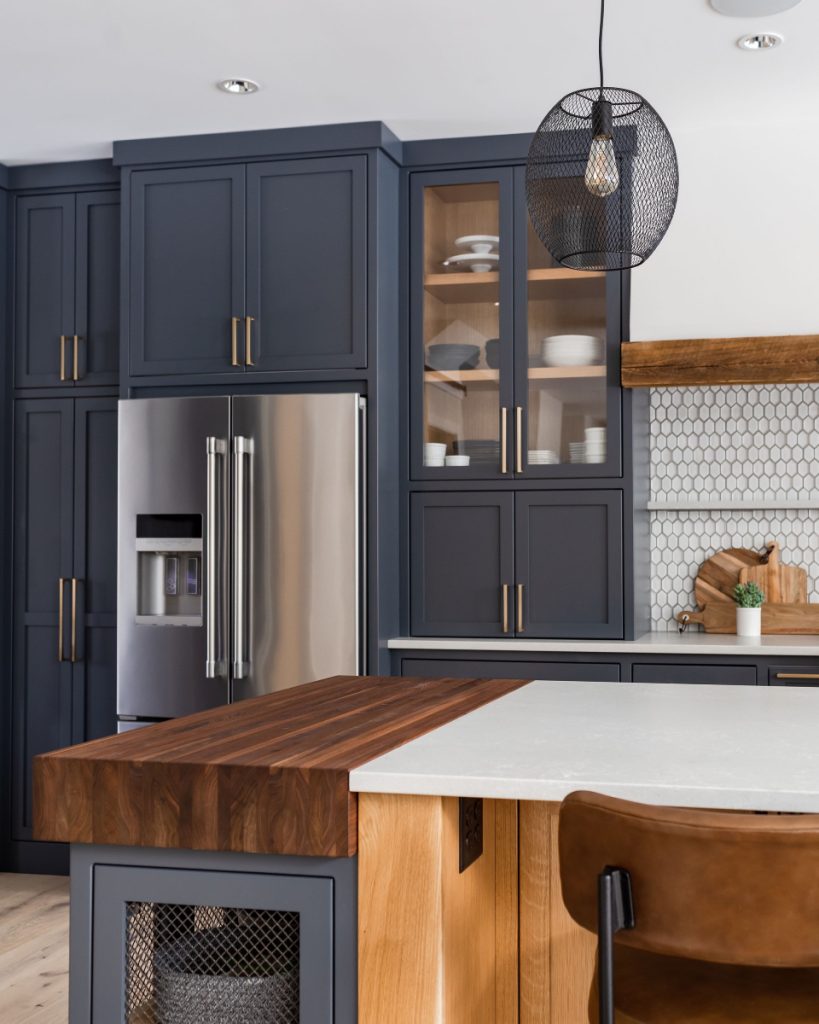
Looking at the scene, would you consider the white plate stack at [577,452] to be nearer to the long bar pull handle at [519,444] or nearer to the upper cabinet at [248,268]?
the long bar pull handle at [519,444]

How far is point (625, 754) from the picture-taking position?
1.71 meters

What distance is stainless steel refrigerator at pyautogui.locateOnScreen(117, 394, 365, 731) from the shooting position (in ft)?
12.6

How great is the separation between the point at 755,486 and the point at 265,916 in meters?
3.05

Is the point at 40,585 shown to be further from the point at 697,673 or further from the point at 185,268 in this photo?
the point at 697,673

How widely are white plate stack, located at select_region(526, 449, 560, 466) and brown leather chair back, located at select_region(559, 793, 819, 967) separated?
271cm

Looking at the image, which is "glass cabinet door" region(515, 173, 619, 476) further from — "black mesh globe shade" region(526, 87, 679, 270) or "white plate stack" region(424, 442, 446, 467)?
"black mesh globe shade" region(526, 87, 679, 270)

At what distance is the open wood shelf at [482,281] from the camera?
13.2 feet

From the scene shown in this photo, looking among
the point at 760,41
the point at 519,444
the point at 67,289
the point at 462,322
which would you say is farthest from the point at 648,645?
the point at 67,289

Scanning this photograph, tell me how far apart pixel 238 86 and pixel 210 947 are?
273 cm

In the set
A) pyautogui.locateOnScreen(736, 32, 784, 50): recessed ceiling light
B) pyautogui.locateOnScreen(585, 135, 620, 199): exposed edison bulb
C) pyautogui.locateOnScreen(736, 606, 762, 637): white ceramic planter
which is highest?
pyautogui.locateOnScreen(736, 32, 784, 50): recessed ceiling light

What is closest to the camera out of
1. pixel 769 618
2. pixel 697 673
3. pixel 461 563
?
pixel 697 673

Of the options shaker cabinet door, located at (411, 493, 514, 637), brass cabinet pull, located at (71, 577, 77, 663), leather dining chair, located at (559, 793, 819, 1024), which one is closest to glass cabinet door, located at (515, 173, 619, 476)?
shaker cabinet door, located at (411, 493, 514, 637)

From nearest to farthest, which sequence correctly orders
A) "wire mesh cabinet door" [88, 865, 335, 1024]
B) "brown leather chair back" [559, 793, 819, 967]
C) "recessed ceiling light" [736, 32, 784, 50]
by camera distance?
1. "brown leather chair back" [559, 793, 819, 967]
2. "wire mesh cabinet door" [88, 865, 335, 1024]
3. "recessed ceiling light" [736, 32, 784, 50]

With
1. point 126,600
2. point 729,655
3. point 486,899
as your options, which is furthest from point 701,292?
point 486,899
